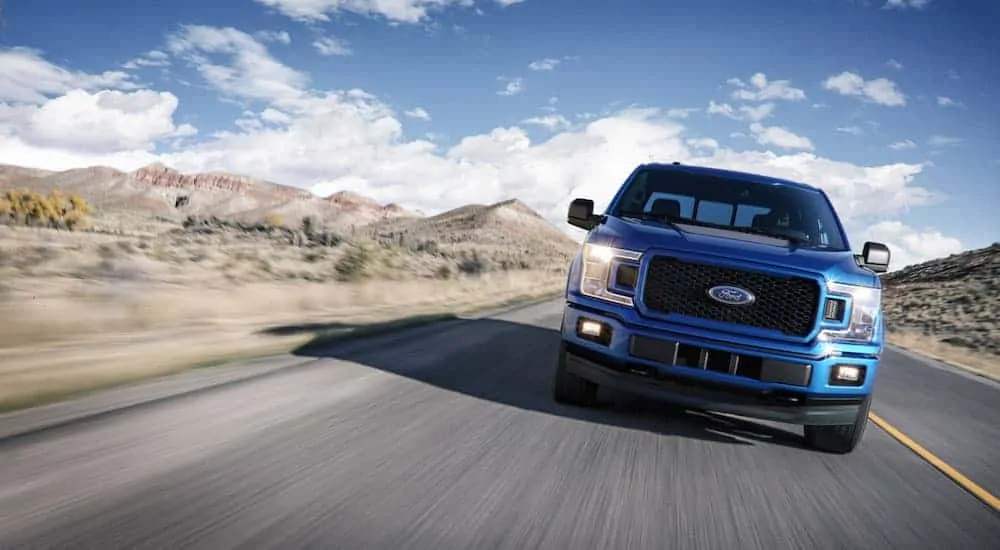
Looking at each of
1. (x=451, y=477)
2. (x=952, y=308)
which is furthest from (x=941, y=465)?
(x=952, y=308)

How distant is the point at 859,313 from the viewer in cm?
560

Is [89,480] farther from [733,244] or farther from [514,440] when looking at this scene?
[733,244]

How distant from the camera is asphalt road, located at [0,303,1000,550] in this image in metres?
3.33

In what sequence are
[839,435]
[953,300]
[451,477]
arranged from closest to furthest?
[451,477]
[839,435]
[953,300]

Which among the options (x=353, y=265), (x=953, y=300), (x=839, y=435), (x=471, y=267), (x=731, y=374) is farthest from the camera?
(x=953, y=300)

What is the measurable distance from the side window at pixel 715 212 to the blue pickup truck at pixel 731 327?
1031 millimetres

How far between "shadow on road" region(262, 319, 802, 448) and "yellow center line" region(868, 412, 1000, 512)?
1.01m

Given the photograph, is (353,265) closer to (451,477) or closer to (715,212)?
(715,212)

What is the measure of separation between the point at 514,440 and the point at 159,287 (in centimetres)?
1027

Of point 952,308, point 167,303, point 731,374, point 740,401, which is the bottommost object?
point 167,303

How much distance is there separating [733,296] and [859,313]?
971mm

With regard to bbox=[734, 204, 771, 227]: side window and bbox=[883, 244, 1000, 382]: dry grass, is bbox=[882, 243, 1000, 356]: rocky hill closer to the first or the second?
bbox=[883, 244, 1000, 382]: dry grass

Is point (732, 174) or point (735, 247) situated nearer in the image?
point (735, 247)

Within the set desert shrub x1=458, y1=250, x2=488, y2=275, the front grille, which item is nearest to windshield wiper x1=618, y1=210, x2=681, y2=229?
the front grille
